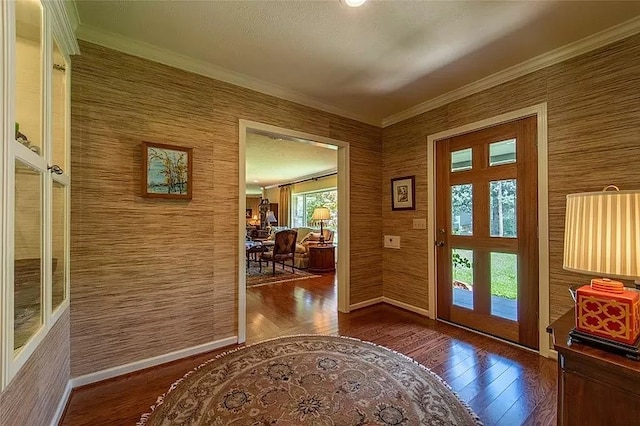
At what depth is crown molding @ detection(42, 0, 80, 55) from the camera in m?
1.39

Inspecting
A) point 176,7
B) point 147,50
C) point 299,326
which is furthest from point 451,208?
point 147,50

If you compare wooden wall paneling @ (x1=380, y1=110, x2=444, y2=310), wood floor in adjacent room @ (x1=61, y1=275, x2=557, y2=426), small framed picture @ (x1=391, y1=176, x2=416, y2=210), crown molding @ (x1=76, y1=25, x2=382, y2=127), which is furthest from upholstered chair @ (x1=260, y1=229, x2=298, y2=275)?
crown molding @ (x1=76, y1=25, x2=382, y2=127)

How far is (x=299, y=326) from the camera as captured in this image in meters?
2.89

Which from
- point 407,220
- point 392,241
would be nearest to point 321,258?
point 392,241

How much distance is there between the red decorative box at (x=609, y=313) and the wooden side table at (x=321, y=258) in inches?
200

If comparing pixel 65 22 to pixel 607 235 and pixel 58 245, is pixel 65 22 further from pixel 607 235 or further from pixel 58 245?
pixel 607 235

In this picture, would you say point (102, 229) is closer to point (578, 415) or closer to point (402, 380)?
point (402, 380)

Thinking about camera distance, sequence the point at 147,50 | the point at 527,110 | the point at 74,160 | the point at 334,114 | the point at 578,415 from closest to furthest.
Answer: the point at 578,415 < the point at 74,160 < the point at 147,50 < the point at 527,110 < the point at 334,114

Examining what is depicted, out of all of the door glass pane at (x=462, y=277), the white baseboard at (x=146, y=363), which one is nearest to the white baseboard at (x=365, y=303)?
the door glass pane at (x=462, y=277)

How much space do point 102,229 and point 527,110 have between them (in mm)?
3520

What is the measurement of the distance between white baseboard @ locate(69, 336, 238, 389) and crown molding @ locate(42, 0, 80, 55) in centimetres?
214

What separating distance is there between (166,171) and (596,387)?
2.66 meters

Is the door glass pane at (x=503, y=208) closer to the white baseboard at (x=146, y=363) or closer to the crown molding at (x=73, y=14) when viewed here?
the white baseboard at (x=146, y=363)

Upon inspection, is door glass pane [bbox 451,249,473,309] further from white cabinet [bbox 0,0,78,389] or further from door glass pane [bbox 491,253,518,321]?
white cabinet [bbox 0,0,78,389]
